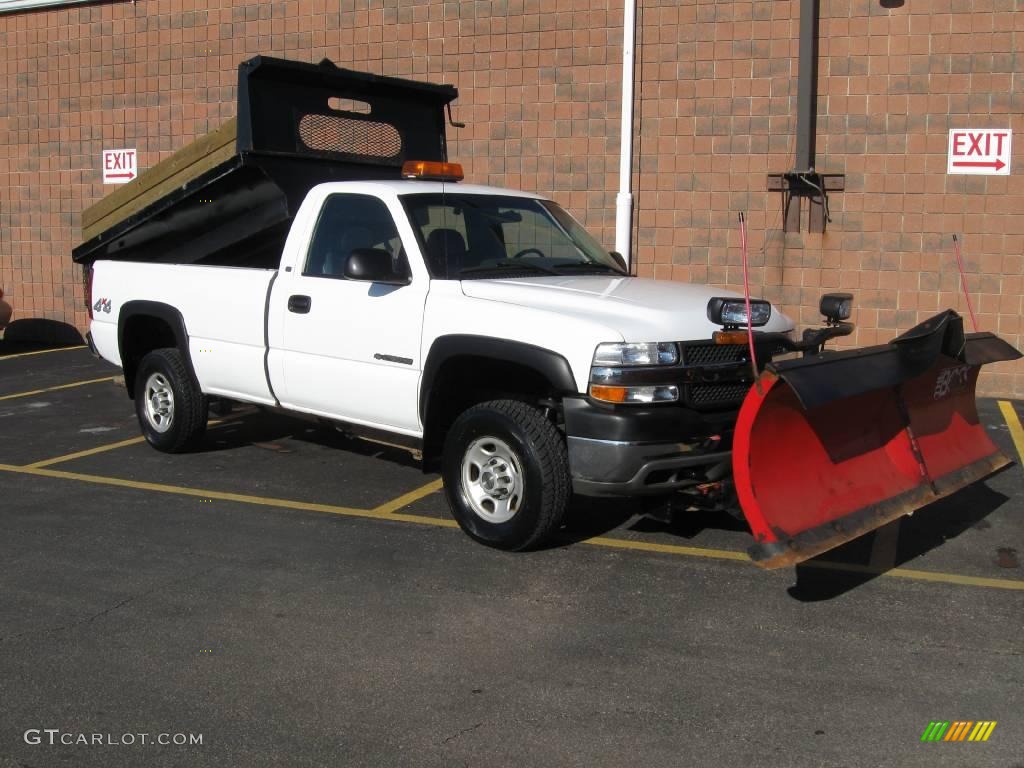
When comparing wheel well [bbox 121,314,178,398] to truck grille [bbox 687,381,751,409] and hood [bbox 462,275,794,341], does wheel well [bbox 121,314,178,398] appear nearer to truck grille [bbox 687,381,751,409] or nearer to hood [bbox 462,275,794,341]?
hood [bbox 462,275,794,341]

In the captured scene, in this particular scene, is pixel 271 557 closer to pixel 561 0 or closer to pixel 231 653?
pixel 231 653

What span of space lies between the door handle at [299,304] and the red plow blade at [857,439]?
3.22m

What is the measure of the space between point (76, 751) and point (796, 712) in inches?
106

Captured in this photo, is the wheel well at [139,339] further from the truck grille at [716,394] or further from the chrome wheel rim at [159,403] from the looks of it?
the truck grille at [716,394]

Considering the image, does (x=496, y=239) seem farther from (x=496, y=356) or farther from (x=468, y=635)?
(x=468, y=635)

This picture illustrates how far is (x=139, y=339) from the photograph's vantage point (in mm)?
9047

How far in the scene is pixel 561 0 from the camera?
1280 cm

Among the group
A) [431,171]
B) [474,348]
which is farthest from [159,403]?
[474,348]

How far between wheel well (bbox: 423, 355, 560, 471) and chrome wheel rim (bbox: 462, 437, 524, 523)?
340mm

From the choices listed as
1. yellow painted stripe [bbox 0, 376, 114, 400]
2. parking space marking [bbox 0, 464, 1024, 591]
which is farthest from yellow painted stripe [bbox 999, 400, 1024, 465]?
yellow painted stripe [bbox 0, 376, 114, 400]

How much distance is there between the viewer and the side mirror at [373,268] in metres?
6.49

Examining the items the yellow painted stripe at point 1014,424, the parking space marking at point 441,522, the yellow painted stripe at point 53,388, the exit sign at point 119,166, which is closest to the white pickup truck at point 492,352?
the parking space marking at point 441,522

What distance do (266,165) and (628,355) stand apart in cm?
374

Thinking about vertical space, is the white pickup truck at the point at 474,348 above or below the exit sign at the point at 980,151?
below
